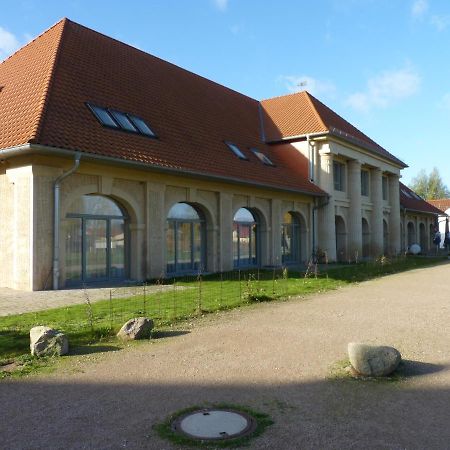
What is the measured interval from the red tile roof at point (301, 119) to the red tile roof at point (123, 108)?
4.76 feet

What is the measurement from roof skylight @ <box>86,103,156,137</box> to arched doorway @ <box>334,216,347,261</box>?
46.0ft

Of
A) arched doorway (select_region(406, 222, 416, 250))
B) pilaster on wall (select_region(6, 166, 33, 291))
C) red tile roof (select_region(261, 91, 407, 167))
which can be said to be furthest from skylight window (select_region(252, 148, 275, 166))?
arched doorway (select_region(406, 222, 416, 250))

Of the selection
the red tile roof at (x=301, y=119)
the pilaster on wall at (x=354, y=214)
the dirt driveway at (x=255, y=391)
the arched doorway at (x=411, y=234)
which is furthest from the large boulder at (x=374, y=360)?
the arched doorway at (x=411, y=234)

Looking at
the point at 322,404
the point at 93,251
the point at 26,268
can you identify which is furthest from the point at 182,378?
the point at 93,251

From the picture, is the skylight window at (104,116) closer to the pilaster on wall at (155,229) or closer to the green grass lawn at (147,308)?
the pilaster on wall at (155,229)

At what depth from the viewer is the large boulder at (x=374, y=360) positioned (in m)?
5.23

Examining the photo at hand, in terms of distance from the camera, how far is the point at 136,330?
701 centimetres

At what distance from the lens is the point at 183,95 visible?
832 inches

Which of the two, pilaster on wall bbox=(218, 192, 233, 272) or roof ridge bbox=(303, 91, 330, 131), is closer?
pilaster on wall bbox=(218, 192, 233, 272)

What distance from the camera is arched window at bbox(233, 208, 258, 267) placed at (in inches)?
781

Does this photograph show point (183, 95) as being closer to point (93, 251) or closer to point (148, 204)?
point (148, 204)

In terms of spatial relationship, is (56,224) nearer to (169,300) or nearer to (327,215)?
(169,300)

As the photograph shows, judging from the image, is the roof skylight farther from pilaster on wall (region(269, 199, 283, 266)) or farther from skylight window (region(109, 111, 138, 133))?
pilaster on wall (region(269, 199, 283, 266))

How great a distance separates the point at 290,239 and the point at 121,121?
1096 centimetres
